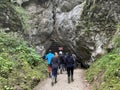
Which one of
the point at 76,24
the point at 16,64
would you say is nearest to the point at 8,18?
the point at 76,24

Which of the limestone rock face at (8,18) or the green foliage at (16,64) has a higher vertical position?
the limestone rock face at (8,18)

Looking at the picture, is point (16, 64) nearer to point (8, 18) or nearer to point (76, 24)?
point (8, 18)

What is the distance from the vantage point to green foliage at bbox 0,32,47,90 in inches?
461

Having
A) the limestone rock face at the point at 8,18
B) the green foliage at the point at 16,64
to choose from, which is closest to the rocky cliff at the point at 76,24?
the limestone rock face at the point at 8,18

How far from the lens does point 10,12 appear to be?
19656 millimetres

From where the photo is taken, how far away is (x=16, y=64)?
1358cm

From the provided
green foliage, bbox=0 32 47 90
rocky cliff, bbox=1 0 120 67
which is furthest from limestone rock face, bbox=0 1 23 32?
rocky cliff, bbox=1 0 120 67

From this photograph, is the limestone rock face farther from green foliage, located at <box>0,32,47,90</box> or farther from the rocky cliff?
the rocky cliff

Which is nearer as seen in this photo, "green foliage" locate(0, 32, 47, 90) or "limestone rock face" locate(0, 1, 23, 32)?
"green foliage" locate(0, 32, 47, 90)

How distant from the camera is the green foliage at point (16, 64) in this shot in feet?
38.4

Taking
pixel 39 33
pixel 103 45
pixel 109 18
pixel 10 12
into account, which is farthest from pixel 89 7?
pixel 39 33

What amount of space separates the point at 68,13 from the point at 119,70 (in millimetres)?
15176

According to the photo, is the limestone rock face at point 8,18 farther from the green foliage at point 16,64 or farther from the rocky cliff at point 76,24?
the rocky cliff at point 76,24

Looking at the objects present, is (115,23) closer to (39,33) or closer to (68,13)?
(68,13)
